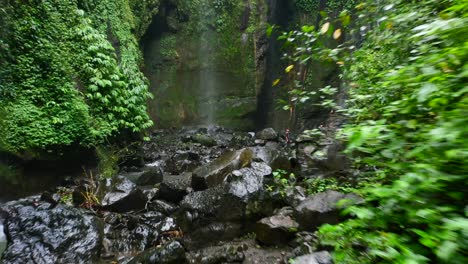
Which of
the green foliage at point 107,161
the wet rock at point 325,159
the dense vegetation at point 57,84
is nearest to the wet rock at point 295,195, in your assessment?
the wet rock at point 325,159

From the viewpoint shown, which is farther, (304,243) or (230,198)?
(230,198)

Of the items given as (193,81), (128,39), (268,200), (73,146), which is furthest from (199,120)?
(268,200)

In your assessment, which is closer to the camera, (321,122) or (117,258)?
(117,258)

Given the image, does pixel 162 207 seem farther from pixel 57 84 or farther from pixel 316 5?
pixel 316 5

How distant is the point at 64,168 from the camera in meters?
6.48

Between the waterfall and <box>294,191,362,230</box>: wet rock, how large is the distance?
1094 centimetres

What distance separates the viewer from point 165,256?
11.6 ft

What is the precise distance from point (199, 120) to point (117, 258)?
1087 centimetres

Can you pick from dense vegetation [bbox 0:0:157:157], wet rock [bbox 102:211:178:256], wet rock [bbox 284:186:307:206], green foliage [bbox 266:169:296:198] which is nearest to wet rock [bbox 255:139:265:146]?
dense vegetation [bbox 0:0:157:157]

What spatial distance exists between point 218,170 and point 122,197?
1.87 meters

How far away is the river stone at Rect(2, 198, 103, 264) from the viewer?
371cm

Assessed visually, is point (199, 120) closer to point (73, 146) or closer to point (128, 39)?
point (128, 39)

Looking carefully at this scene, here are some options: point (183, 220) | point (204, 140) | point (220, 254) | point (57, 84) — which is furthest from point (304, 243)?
point (204, 140)

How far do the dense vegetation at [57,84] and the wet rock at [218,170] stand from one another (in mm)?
2784
